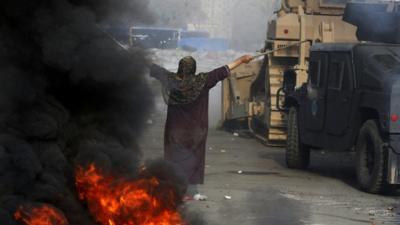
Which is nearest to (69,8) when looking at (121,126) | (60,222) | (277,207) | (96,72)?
(96,72)

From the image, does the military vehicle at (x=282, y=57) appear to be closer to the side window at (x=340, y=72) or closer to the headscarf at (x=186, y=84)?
the side window at (x=340, y=72)

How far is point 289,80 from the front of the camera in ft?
49.9

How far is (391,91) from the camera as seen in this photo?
10.8 meters

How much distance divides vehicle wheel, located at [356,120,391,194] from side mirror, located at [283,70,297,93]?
346 centimetres

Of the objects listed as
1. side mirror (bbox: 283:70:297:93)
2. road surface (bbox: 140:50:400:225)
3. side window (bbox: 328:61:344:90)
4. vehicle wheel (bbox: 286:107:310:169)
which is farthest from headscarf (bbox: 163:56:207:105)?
side mirror (bbox: 283:70:297:93)

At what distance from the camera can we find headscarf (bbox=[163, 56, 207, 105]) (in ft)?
31.5

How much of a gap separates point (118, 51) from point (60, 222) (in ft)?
5.57

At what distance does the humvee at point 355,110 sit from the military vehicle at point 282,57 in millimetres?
2448

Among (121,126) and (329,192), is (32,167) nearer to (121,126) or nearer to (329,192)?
(121,126)

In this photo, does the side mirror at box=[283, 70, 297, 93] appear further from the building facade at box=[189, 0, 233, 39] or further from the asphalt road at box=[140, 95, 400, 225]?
the building facade at box=[189, 0, 233, 39]

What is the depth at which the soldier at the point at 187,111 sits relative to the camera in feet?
31.6

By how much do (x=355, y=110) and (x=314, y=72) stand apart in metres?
1.50

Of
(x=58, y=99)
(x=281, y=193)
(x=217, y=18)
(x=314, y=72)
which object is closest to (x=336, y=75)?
(x=314, y=72)

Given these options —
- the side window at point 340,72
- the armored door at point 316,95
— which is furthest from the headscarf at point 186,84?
the armored door at point 316,95
